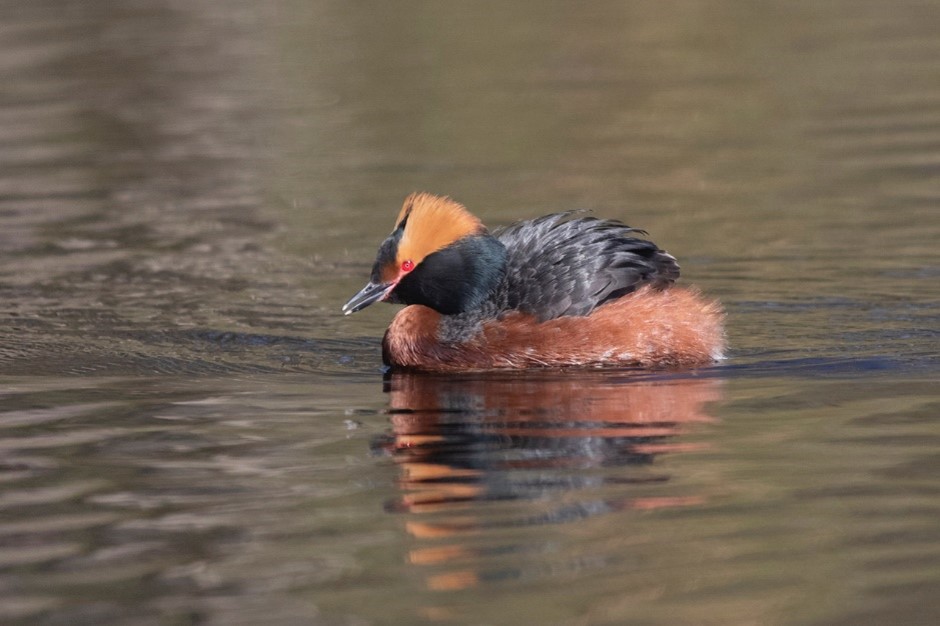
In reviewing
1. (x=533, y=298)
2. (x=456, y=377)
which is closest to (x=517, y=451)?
(x=456, y=377)

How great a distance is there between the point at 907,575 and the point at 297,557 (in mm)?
2356

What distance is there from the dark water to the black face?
0.55 meters

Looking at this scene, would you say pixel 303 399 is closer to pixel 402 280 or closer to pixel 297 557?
pixel 402 280

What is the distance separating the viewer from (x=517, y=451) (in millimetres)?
7996

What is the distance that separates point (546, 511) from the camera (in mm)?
6977

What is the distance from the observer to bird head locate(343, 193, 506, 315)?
33.2ft

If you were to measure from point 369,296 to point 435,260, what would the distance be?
0.46m

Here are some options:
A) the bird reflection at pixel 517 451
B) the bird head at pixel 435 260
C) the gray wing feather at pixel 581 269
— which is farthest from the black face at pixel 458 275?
the bird reflection at pixel 517 451

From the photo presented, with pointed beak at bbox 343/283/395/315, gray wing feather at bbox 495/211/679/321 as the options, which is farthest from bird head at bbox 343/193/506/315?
gray wing feather at bbox 495/211/679/321

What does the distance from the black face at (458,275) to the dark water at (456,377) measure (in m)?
0.55

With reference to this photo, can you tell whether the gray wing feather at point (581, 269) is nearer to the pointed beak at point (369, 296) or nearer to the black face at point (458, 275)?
the black face at point (458, 275)

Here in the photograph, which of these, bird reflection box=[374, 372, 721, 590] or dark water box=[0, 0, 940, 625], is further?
bird reflection box=[374, 372, 721, 590]

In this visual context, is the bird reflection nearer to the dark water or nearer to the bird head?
the dark water

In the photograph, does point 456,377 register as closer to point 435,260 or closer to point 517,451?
point 435,260
